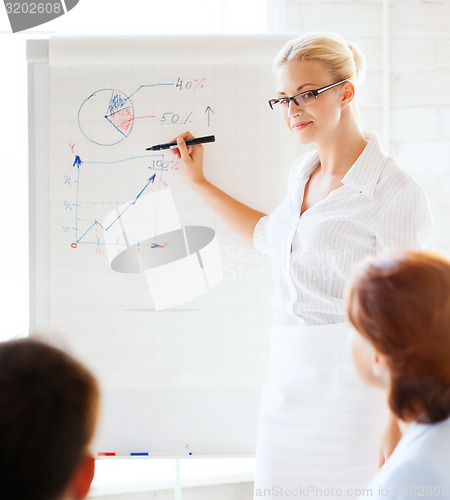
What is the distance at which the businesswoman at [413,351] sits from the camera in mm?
674

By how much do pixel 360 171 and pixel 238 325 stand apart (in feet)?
1.56

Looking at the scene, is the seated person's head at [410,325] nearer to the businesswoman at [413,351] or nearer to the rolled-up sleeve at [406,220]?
the businesswoman at [413,351]

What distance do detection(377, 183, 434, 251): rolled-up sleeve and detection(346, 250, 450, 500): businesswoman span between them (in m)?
0.35

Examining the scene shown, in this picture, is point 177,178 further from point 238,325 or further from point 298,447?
point 298,447

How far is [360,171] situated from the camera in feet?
3.69

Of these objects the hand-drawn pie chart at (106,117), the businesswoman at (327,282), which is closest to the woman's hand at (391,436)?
the businesswoman at (327,282)

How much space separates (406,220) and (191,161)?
1.71 ft

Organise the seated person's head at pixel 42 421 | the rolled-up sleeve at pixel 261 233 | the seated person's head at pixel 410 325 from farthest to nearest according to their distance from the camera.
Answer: the rolled-up sleeve at pixel 261 233 < the seated person's head at pixel 410 325 < the seated person's head at pixel 42 421

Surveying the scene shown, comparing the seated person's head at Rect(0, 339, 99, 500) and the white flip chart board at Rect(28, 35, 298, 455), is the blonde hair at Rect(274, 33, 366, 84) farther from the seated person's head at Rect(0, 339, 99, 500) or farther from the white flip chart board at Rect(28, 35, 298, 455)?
the seated person's head at Rect(0, 339, 99, 500)

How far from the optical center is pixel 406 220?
1.06 m

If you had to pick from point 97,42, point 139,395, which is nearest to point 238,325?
point 139,395

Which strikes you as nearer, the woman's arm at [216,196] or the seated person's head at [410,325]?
the seated person's head at [410,325]

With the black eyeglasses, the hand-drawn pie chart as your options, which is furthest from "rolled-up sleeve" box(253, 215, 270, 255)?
the hand-drawn pie chart

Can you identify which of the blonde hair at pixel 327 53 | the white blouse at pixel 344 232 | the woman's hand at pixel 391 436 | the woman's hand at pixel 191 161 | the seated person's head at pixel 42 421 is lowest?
the woman's hand at pixel 391 436
